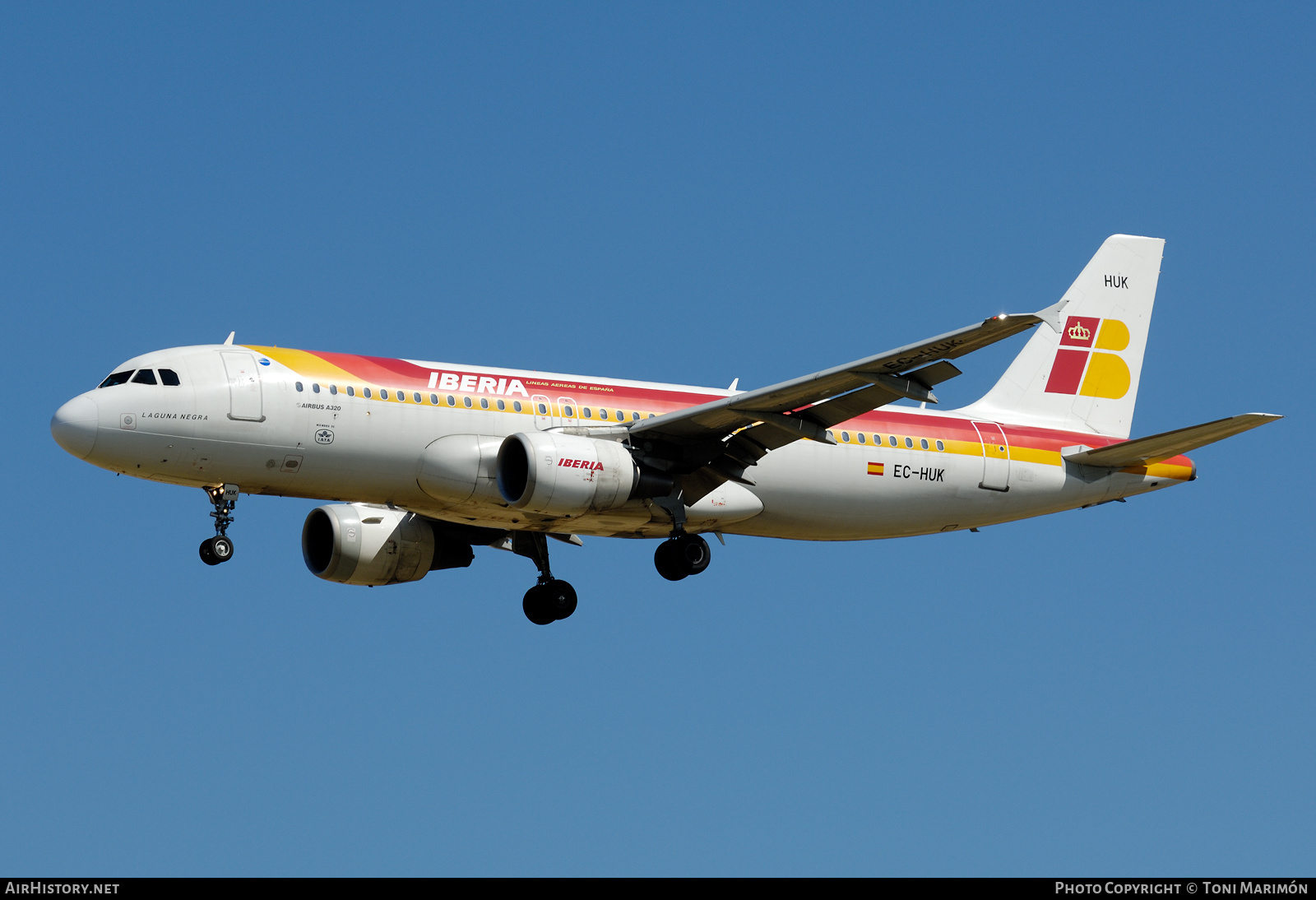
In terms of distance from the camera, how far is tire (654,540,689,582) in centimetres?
3444

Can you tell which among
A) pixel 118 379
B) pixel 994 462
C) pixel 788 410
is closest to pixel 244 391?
pixel 118 379

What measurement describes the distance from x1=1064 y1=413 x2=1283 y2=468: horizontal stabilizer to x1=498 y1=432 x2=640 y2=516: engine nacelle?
12.0 meters

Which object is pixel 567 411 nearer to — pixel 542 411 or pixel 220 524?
pixel 542 411

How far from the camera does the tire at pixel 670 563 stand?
113ft

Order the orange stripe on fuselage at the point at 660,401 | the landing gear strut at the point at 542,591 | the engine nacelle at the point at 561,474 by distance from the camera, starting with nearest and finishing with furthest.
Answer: the engine nacelle at the point at 561,474, the orange stripe on fuselage at the point at 660,401, the landing gear strut at the point at 542,591

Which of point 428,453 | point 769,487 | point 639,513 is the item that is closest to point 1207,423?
point 769,487

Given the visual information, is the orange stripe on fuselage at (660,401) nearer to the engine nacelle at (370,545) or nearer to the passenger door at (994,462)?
the passenger door at (994,462)

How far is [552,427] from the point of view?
111 feet

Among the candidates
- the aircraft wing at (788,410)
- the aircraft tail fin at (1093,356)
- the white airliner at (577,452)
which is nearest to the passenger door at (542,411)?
the white airliner at (577,452)

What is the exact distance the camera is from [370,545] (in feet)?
120

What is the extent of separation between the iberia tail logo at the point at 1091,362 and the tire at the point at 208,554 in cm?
2062

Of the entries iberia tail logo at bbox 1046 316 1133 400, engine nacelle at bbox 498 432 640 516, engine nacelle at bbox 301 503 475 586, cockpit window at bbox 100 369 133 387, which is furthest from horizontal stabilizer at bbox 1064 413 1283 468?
cockpit window at bbox 100 369 133 387
